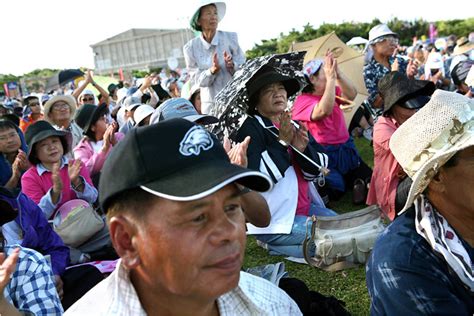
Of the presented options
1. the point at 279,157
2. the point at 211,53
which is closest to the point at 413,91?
the point at 279,157

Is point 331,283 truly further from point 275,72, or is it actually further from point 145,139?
point 145,139

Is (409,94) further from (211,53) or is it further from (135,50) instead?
(135,50)

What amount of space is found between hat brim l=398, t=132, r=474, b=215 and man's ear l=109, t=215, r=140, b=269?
1.09m

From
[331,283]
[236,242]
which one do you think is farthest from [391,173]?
[236,242]

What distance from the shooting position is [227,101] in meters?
4.22

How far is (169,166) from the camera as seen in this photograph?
4.51ft

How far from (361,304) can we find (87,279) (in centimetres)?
190

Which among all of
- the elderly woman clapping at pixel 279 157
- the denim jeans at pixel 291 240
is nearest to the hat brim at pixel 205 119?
the elderly woman clapping at pixel 279 157

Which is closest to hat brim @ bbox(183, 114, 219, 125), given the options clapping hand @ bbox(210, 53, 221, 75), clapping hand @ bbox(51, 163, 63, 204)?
clapping hand @ bbox(51, 163, 63, 204)

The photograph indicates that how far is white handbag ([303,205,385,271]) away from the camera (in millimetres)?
3891

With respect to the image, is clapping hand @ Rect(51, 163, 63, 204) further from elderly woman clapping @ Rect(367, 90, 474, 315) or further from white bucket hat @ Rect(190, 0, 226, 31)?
elderly woman clapping @ Rect(367, 90, 474, 315)

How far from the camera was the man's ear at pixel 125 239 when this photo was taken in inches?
57.4

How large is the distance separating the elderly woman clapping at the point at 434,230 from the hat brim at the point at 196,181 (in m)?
0.80

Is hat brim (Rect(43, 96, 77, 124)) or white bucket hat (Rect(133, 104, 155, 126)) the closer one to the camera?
white bucket hat (Rect(133, 104, 155, 126))
